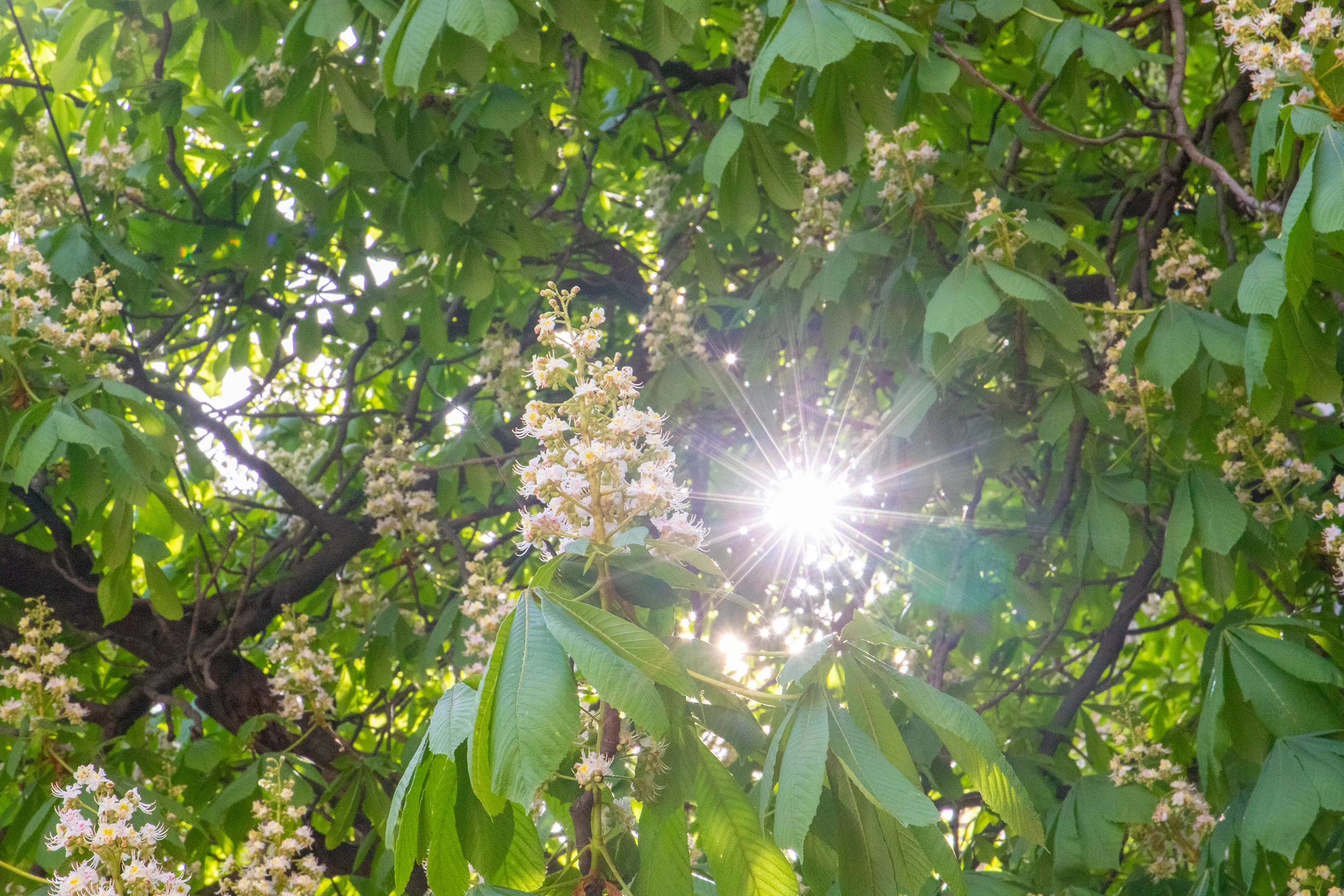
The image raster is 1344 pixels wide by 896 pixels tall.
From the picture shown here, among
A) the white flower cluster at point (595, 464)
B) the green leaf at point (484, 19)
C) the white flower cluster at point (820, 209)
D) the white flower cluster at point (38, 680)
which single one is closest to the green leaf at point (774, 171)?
the white flower cluster at point (820, 209)

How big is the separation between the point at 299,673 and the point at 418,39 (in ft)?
5.20

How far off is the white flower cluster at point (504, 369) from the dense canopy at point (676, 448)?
0.09 feet

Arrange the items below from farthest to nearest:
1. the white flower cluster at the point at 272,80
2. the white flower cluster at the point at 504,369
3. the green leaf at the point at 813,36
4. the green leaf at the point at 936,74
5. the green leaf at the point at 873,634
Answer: the white flower cluster at the point at 504,369 < the white flower cluster at the point at 272,80 < the green leaf at the point at 936,74 < the green leaf at the point at 813,36 < the green leaf at the point at 873,634

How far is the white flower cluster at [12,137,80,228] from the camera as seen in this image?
2.64 meters

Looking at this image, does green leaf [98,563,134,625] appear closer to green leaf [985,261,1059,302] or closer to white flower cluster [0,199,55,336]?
white flower cluster [0,199,55,336]

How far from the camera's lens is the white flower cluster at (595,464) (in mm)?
1163

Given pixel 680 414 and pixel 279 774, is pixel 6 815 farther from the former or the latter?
pixel 680 414

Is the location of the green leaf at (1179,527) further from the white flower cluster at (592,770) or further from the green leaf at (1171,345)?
the white flower cluster at (592,770)

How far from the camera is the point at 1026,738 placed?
2.57 metres

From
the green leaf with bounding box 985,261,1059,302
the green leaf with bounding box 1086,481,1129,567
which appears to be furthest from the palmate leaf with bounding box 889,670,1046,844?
the green leaf with bounding box 1086,481,1129,567

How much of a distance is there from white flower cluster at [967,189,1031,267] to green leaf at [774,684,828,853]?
113 cm

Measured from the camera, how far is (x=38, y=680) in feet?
7.58

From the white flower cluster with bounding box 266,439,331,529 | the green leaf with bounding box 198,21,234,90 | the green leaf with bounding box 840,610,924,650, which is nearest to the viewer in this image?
the green leaf with bounding box 840,610,924,650

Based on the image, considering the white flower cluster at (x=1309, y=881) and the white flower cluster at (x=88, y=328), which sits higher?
the white flower cluster at (x=88, y=328)
